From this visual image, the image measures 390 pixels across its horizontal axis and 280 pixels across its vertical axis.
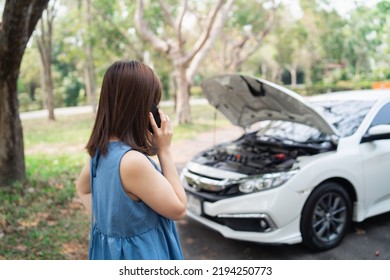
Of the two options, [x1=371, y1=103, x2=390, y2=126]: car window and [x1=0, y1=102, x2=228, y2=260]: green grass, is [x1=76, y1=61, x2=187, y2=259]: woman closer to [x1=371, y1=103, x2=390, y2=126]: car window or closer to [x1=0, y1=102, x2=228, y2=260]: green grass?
[x1=0, y1=102, x2=228, y2=260]: green grass

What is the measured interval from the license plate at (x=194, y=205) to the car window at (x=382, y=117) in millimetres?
2011

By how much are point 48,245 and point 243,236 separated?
2006 mm

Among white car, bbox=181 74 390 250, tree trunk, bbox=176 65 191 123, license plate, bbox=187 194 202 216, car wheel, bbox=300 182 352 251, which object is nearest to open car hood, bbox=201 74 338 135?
white car, bbox=181 74 390 250

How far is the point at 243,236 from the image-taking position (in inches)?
136

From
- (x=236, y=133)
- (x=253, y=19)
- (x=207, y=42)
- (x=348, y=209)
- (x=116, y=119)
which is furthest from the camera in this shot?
(x=253, y=19)

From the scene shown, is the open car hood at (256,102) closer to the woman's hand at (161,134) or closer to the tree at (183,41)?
the woman's hand at (161,134)

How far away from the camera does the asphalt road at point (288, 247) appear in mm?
3518

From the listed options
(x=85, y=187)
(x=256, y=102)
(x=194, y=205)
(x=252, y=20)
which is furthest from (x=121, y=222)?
(x=252, y=20)

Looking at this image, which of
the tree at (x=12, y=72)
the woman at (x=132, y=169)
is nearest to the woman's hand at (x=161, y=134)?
the woman at (x=132, y=169)

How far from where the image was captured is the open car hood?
3574mm

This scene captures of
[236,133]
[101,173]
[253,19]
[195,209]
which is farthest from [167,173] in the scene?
[253,19]

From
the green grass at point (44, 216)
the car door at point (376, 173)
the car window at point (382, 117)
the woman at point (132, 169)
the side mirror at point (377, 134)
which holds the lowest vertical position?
the green grass at point (44, 216)

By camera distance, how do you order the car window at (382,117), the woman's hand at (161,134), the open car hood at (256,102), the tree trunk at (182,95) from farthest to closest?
the tree trunk at (182,95)
the car window at (382,117)
the open car hood at (256,102)
the woman's hand at (161,134)
